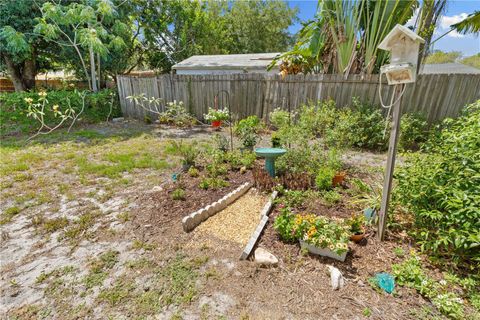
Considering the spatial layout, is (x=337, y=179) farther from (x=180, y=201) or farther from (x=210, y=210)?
(x=180, y=201)

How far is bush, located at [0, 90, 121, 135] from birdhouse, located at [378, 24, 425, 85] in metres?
9.40

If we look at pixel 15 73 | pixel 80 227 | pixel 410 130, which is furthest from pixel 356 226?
pixel 15 73

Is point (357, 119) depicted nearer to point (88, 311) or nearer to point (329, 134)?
point (329, 134)

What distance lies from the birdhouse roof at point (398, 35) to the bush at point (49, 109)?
9.36 metres

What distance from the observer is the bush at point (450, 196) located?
1965 millimetres

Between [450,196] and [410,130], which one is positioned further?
[410,130]

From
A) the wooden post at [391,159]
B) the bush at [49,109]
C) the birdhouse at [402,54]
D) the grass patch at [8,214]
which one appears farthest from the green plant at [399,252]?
the bush at [49,109]

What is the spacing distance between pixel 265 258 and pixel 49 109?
30.8 feet

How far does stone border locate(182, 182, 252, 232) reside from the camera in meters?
2.84

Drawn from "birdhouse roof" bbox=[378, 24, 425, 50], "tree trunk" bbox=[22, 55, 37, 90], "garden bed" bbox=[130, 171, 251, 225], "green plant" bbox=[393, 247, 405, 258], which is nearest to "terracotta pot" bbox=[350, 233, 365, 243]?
"green plant" bbox=[393, 247, 405, 258]

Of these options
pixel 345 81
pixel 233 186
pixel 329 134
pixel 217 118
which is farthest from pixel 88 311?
pixel 345 81

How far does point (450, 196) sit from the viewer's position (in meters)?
2.14

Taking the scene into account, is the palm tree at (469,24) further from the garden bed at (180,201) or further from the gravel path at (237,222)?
the gravel path at (237,222)

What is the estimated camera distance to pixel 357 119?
570 centimetres
